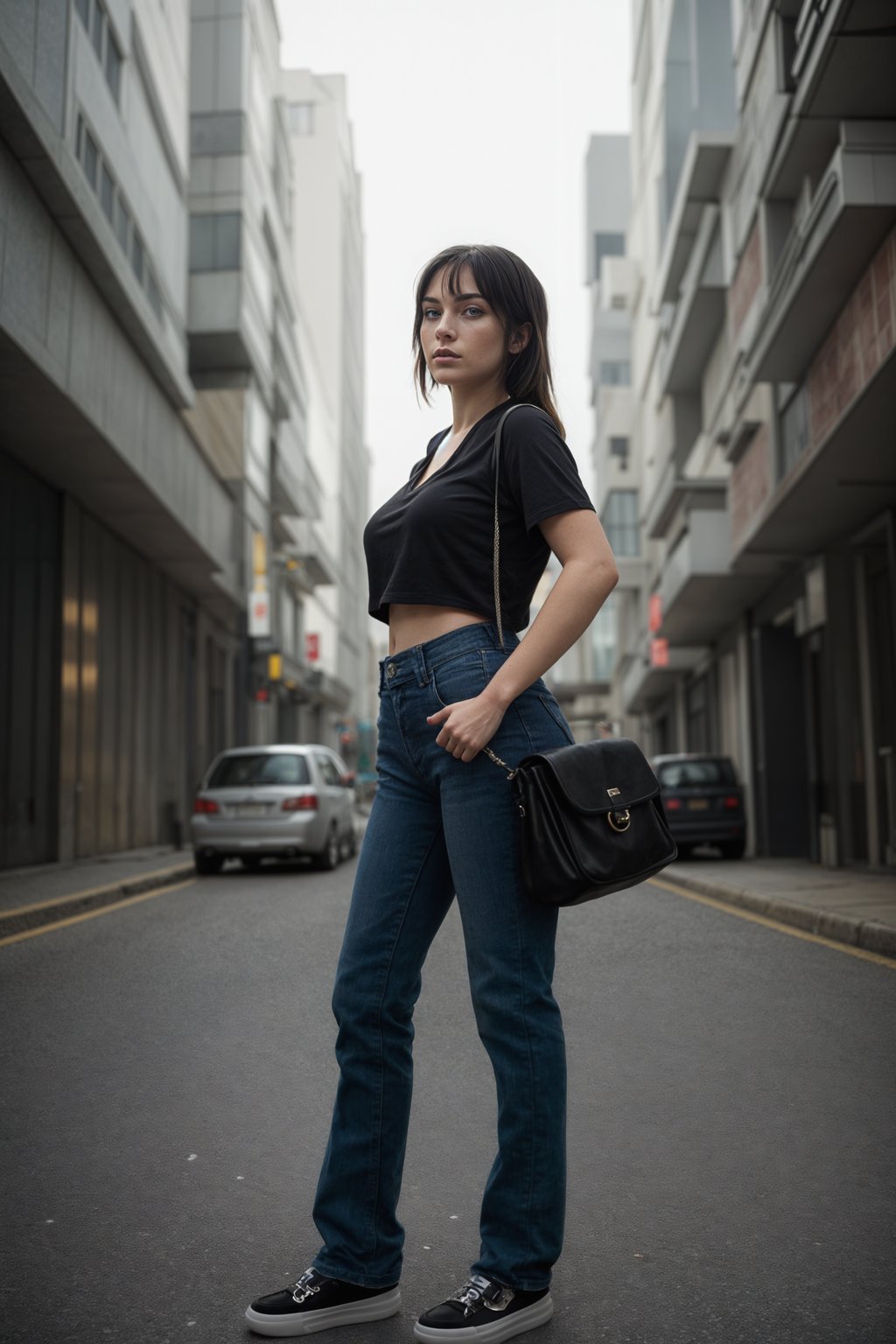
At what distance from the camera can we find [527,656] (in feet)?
7.66

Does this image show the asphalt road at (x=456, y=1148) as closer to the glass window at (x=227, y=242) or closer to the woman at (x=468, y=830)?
the woman at (x=468, y=830)

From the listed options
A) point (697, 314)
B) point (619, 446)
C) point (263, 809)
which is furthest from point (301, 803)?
point (619, 446)

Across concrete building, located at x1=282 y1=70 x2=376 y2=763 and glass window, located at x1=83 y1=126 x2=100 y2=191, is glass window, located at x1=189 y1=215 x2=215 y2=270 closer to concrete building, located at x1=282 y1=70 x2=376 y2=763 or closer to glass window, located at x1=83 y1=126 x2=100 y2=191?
glass window, located at x1=83 y1=126 x2=100 y2=191

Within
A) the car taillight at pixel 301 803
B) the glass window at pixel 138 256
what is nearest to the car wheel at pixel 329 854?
the car taillight at pixel 301 803

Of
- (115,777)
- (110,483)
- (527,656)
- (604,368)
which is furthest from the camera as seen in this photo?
(604,368)

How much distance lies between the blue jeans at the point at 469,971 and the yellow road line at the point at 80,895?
7044 mm

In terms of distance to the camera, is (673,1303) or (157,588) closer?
(673,1303)

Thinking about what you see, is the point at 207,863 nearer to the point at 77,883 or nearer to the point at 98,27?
the point at 77,883

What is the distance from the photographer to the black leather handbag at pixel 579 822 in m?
2.31

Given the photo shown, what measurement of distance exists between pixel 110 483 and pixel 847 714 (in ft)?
32.9

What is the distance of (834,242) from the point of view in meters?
11.6

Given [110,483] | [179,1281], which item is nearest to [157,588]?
[110,483]

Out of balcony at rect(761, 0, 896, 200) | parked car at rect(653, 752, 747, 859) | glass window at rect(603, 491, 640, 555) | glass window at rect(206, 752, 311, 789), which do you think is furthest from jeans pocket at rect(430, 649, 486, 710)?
glass window at rect(603, 491, 640, 555)

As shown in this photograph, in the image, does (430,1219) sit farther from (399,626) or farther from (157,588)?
(157,588)
